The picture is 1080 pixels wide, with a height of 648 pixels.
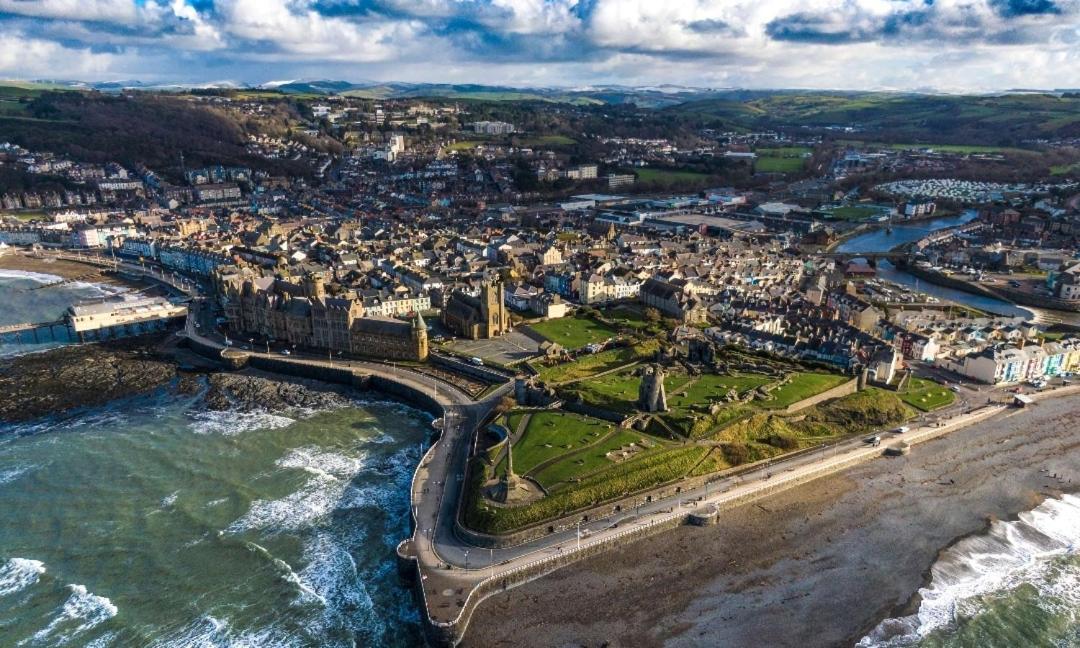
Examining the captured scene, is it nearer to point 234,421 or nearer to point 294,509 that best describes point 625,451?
point 294,509

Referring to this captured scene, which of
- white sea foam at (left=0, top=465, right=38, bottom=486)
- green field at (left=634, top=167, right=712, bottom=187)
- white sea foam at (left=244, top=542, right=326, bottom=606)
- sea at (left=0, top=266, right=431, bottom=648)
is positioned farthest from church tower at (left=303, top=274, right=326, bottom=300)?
green field at (left=634, top=167, right=712, bottom=187)

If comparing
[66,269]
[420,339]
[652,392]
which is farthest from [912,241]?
[66,269]

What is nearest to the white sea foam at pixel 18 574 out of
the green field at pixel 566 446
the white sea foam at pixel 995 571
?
the green field at pixel 566 446

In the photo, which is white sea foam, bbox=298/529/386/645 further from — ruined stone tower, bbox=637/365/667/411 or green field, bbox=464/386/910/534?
ruined stone tower, bbox=637/365/667/411

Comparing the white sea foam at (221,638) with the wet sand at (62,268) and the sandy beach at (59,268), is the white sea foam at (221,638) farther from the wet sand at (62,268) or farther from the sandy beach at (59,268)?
the sandy beach at (59,268)

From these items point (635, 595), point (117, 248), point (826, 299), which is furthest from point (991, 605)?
point (117, 248)

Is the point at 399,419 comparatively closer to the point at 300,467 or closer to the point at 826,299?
the point at 300,467
